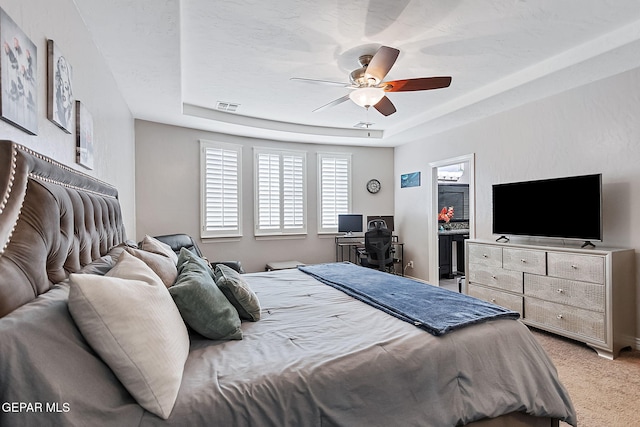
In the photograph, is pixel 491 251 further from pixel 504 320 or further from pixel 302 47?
pixel 302 47

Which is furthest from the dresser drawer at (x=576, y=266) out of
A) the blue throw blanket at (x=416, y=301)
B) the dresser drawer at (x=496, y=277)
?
the blue throw blanket at (x=416, y=301)

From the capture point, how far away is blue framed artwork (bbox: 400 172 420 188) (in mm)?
5789

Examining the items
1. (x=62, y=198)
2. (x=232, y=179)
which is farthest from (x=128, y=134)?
(x=62, y=198)

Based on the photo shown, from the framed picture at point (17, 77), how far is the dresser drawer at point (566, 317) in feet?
13.7

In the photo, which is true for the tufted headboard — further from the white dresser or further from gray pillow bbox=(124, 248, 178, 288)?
the white dresser

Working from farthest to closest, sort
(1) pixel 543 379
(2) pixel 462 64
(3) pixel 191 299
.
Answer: (2) pixel 462 64 → (1) pixel 543 379 → (3) pixel 191 299

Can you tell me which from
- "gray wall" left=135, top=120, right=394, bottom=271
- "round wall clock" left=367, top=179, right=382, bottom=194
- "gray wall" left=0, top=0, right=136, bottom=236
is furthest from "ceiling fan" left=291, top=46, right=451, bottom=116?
"round wall clock" left=367, top=179, right=382, bottom=194

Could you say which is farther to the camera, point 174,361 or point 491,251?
point 491,251

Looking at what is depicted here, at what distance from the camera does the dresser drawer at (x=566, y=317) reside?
2.88 metres

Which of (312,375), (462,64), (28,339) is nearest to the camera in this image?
(28,339)

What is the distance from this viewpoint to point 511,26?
2.53 meters

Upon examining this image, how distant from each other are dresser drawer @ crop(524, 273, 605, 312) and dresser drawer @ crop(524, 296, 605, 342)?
0.05m

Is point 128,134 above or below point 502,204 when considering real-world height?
above

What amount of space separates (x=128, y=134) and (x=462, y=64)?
12.6 feet
